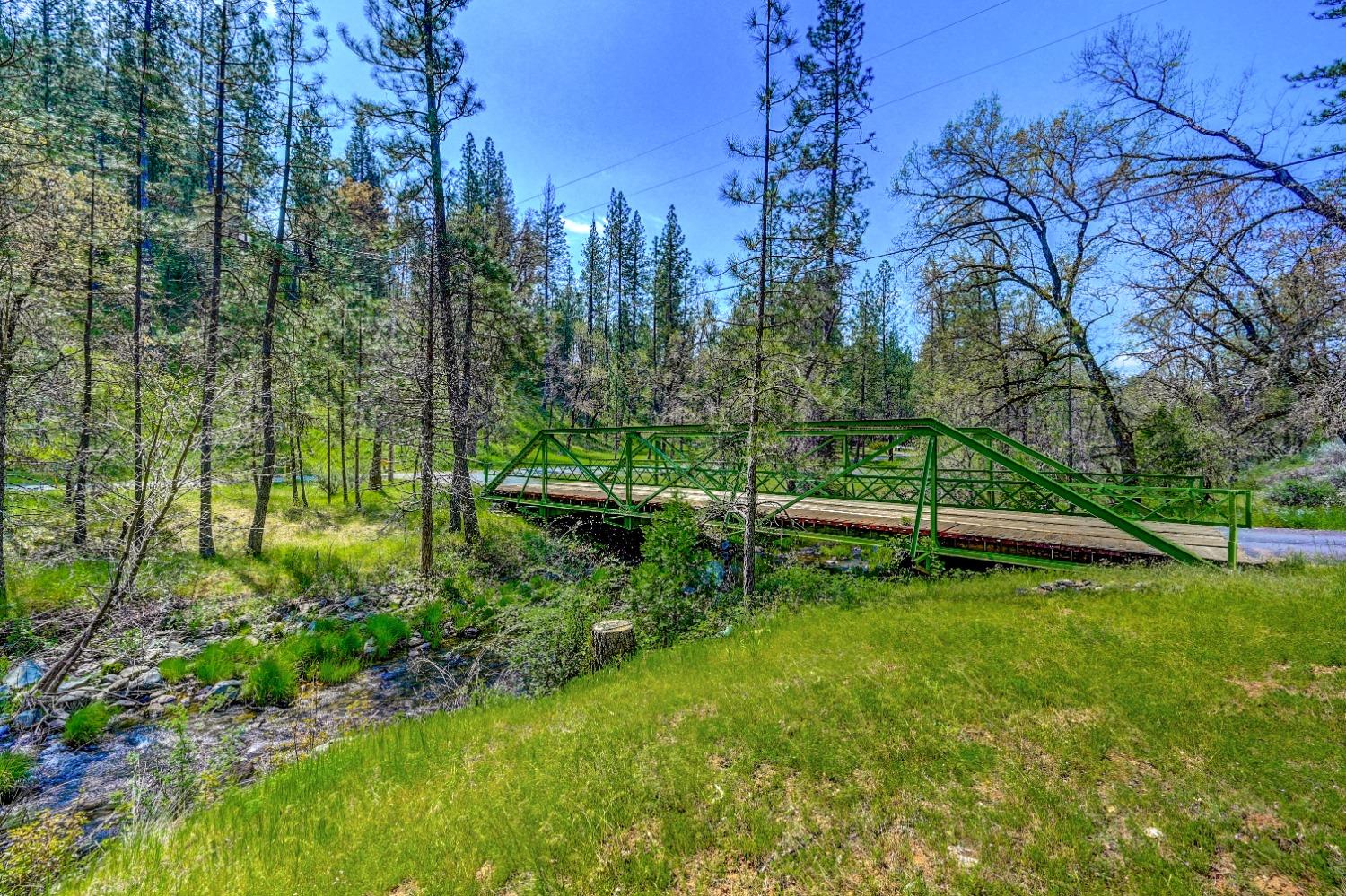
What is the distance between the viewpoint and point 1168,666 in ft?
13.6

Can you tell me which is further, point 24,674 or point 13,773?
point 24,674

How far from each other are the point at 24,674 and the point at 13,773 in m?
2.79

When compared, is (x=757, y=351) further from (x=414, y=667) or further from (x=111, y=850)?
(x=111, y=850)

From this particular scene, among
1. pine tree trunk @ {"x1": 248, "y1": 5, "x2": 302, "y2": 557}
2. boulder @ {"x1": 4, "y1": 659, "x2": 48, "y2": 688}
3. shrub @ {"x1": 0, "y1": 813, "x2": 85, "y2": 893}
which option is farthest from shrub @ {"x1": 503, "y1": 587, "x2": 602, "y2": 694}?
pine tree trunk @ {"x1": 248, "y1": 5, "x2": 302, "y2": 557}

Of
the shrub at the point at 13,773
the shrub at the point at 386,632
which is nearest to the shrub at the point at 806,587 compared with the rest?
the shrub at the point at 386,632

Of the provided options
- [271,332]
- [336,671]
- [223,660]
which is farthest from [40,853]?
[271,332]

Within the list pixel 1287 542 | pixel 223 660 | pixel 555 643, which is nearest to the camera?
pixel 555 643

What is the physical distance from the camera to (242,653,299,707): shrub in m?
6.64

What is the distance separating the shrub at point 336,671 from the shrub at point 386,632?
1.55 ft

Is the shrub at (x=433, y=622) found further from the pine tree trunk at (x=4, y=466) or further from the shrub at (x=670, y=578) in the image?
the pine tree trunk at (x=4, y=466)

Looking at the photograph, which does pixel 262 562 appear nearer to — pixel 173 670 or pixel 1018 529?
pixel 173 670

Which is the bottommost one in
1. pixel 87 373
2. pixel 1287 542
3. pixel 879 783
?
pixel 879 783

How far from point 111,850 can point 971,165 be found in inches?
725

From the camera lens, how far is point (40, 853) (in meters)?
3.76
